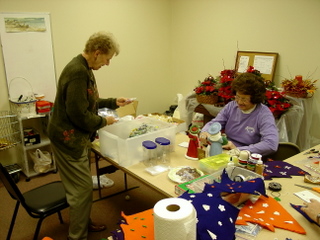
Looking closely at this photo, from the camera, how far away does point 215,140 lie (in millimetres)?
1824

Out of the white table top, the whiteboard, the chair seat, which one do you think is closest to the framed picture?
the white table top

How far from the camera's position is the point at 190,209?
35.0 inches

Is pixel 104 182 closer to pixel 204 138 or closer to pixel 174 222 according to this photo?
pixel 204 138

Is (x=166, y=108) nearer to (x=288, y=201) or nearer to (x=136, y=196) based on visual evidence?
(x=136, y=196)

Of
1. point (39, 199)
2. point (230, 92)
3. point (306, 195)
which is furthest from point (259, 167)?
point (230, 92)

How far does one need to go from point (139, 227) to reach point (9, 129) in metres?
2.70

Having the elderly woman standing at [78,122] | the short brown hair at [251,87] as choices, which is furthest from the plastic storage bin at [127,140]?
the short brown hair at [251,87]

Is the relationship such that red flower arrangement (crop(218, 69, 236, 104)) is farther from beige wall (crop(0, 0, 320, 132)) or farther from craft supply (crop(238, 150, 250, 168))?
craft supply (crop(238, 150, 250, 168))

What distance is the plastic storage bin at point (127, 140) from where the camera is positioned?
1.88 metres

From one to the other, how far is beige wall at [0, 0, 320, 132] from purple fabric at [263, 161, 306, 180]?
1.47 m

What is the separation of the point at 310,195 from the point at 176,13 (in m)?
3.51

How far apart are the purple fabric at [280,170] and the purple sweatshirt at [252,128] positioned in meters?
0.21

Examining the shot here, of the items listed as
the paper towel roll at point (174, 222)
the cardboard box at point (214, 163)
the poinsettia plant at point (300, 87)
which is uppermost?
the poinsettia plant at point (300, 87)

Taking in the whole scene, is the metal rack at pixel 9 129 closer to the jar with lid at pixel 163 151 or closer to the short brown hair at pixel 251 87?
the jar with lid at pixel 163 151
